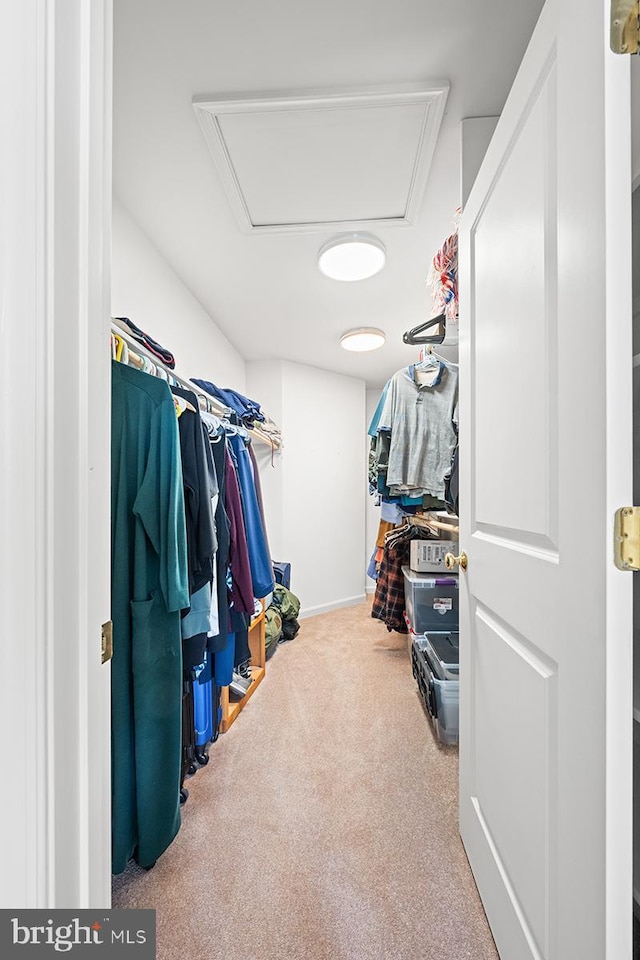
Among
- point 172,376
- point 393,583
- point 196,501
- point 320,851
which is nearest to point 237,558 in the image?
point 196,501

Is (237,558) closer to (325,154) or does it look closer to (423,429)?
(423,429)

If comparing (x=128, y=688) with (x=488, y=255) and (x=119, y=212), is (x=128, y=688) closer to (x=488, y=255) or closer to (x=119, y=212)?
(x=488, y=255)

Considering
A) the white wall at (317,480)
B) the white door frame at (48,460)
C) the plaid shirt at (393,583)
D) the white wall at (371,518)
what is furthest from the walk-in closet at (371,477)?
the white wall at (371,518)

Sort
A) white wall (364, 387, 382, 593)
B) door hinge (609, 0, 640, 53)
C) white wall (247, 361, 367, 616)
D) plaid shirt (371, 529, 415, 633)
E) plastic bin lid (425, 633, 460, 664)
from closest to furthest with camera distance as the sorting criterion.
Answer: door hinge (609, 0, 640, 53) < plastic bin lid (425, 633, 460, 664) < plaid shirt (371, 529, 415, 633) < white wall (247, 361, 367, 616) < white wall (364, 387, 382, 593)

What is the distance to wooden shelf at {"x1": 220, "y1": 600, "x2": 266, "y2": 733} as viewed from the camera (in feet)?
6.89

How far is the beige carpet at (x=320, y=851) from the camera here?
3.57 ft

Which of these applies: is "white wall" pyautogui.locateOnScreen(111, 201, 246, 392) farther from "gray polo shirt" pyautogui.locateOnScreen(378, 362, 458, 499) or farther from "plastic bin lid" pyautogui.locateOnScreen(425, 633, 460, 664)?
"plastic bin lid" pyautogui.locateOnScreen(425, 633, 460, 664)

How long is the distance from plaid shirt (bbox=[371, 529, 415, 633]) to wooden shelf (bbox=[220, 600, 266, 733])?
89 centimetres

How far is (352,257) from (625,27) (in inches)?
66.9

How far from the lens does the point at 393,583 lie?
9.89 feet

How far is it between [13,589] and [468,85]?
175 centimetres

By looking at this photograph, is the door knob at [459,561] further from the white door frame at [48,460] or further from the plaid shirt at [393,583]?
the plaid shirt at [393,583]

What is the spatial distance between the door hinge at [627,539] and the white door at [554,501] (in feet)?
0.05

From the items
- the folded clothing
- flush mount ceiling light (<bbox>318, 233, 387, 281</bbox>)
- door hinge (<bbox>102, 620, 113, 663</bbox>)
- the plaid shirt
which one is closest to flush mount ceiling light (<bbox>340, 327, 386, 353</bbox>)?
flush mount ceiling light (<bbox>318, 233, 387, 281</bbox>)
